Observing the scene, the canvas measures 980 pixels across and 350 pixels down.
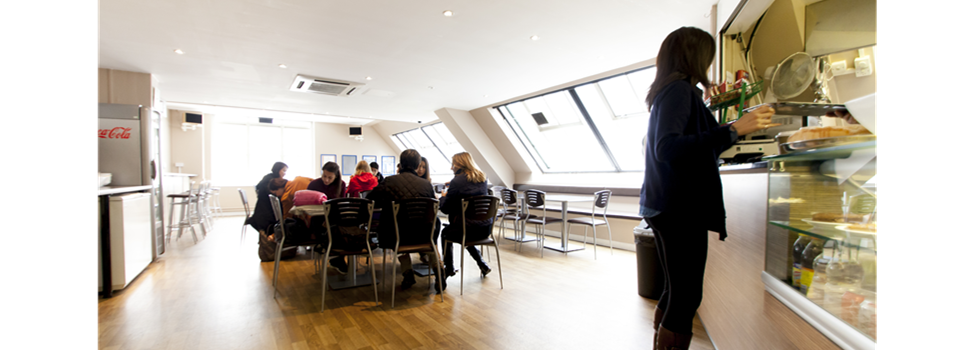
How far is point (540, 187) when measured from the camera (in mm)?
7855

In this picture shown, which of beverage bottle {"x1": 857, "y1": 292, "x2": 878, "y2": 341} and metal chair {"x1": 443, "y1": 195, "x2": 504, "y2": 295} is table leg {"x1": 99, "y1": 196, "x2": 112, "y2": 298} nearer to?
metal chair {"x1": 443, "y1": 195, "x2": 504, "y2": 295}

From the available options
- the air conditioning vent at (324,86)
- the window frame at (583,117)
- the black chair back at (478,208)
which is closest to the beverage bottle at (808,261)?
the black chair back at (478,208)

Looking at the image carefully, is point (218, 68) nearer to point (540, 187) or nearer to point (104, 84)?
point (104, 84)

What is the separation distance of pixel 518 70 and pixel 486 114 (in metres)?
2.70

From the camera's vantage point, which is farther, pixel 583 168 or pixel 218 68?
pixel 583 168

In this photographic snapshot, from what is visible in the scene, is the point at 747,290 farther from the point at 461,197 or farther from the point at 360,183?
the point at 360,183

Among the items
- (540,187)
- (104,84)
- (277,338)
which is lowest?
(277,338)

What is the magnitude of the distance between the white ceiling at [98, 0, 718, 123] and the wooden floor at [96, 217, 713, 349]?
7.51ft

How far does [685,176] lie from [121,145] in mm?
5572

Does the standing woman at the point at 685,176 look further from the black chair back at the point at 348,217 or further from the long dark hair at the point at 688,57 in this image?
the black chair back at the point at 348,217

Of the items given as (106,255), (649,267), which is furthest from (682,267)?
(106,255)
